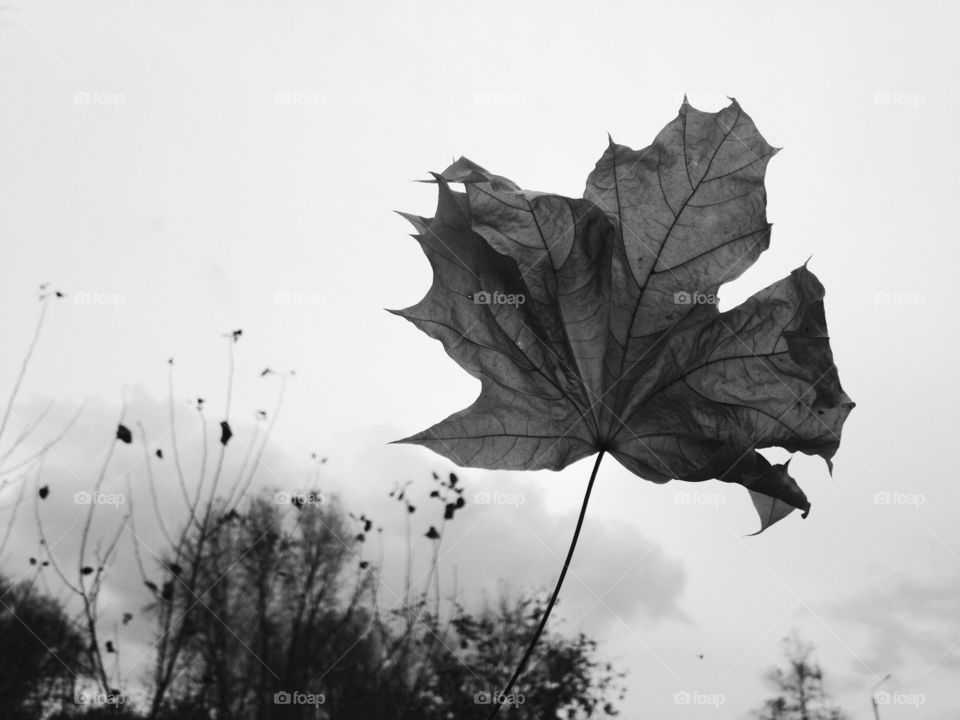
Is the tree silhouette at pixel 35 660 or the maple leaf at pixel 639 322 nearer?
the maple leaf at pixel 639 322

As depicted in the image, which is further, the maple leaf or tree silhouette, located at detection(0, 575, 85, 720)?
tree silhouette, located at detection(0, 575, 85, 720)

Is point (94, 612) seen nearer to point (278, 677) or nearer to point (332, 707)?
point (278, 677)

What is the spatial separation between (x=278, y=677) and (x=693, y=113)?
332 inches

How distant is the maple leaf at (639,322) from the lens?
1069mm

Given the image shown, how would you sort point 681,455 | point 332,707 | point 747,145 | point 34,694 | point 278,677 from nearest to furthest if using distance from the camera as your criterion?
1. point 747,145
2. point 681,455
3. point 34,694
4. point 278,677
5. point 332,707

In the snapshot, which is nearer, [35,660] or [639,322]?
[639,322]

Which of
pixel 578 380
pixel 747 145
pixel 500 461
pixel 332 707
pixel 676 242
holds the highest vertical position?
pixel 747 145

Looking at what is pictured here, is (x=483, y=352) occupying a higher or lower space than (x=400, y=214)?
lower

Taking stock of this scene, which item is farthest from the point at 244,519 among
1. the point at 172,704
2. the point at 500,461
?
the point at 500,461

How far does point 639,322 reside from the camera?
1.14 m

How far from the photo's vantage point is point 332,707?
30.0 ft

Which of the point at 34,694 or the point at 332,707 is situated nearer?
the point at 34,694

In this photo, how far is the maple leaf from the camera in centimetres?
107

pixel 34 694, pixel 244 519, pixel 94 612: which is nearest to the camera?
pixel 94 612
